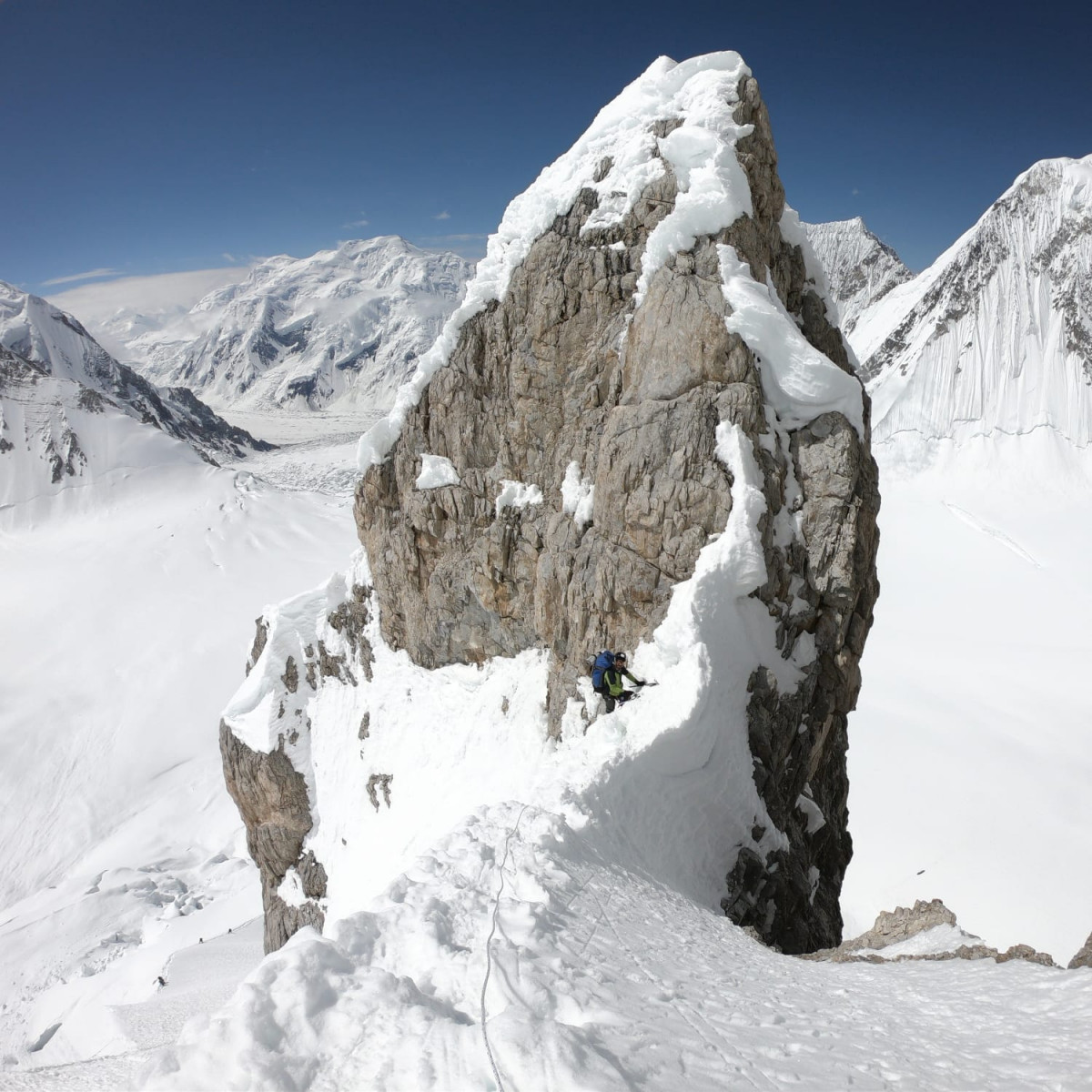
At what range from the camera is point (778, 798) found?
10273mm

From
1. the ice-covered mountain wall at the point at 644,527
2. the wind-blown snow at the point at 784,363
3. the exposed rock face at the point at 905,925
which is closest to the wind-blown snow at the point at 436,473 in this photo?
the ice-covered mountain wall at the point at 644,527

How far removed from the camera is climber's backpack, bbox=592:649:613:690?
936cm

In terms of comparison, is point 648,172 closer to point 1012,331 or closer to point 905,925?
point 905,925

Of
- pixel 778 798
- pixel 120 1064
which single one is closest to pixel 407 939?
pixel 120 1064

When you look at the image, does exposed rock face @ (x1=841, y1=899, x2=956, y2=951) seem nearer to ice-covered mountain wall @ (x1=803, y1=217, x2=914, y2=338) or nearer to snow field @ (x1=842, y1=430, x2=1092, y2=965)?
snow field @ (x1=842, y1=430, x2=1092, y2=965)

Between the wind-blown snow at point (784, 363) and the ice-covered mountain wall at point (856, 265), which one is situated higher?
the ice-covered mountain wall at point (856, 265)

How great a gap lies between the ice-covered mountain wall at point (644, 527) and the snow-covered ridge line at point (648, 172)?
5 cm

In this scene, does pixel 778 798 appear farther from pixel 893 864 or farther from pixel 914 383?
pixel 914 383

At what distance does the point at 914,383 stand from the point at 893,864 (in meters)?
62.4

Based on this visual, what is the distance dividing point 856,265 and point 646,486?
125 m

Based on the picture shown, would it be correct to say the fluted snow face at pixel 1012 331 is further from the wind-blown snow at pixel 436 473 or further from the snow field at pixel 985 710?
the wind-blown snow at pixel 436 473

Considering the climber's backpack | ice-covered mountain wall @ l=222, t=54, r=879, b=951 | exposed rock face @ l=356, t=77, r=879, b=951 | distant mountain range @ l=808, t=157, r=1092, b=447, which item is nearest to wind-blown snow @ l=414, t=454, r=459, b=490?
ice-covered mountain wall @ l=222, t=54, r=879, b=951

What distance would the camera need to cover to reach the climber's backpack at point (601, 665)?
9.36 meters

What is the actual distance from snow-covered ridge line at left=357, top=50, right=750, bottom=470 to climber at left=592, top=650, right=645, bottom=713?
678cm
